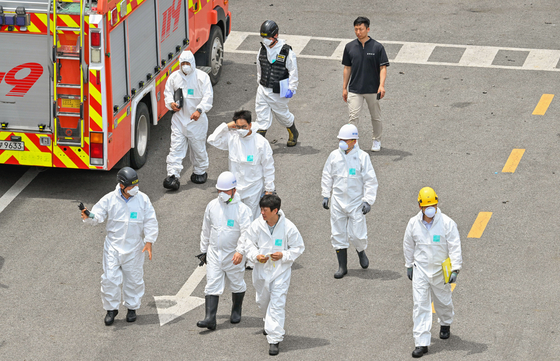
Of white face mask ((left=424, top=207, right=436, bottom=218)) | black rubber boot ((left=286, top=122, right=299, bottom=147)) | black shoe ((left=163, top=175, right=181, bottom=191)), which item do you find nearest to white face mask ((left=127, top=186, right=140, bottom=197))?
white face mask ((left=424, top=207, right=436, bottom=218))

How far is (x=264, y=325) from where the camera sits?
9.95m

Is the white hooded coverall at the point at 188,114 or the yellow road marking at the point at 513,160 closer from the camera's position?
the white hooded coverall at the point at 188,114

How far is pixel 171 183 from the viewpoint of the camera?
13.4 meters

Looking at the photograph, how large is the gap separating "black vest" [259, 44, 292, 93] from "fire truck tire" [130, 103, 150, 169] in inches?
75.6

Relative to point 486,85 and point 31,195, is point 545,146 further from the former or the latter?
point 31,195

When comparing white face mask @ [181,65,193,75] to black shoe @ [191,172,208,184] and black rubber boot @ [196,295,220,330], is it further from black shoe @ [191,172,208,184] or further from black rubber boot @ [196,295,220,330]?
black rubber boot @ [196,295,220,330]

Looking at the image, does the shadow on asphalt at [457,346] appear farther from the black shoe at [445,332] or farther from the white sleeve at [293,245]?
the white sleeve at [293,245]

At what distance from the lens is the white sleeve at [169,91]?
13.5 metres

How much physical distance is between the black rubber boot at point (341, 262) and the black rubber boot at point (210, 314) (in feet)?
5.79

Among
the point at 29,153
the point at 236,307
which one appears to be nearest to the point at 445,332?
the point at 236,307

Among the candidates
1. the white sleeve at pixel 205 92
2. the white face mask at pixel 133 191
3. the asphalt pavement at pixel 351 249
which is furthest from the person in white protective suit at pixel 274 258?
the white sleeve at pixel 205 92

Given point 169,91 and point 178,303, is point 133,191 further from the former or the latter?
point 169,91

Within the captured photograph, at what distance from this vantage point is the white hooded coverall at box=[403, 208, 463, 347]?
934 cm

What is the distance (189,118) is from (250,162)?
8.44ft
